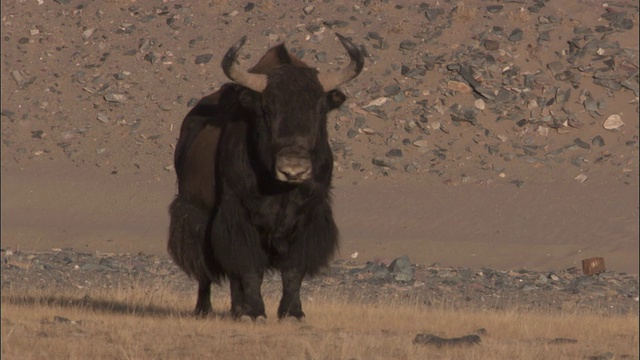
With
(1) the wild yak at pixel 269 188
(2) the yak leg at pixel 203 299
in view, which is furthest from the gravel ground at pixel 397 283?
(1) the wild yak at pixel 269 188

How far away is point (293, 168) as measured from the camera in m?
13.3

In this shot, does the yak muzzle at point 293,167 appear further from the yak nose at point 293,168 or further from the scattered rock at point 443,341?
the scattered rock at point 443,341

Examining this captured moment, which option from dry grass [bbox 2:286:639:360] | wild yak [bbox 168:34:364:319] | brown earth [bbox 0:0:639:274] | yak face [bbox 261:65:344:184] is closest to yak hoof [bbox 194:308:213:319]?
dry grass [bbox 2:286:639:360]

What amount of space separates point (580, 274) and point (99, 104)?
60.8 ft

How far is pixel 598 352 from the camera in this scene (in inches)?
501

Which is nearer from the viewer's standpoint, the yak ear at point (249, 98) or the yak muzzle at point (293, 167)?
the yak muzzle at point (293, 167)

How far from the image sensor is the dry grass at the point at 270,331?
11391 millimetres

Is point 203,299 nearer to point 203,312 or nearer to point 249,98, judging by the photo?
point 203,312

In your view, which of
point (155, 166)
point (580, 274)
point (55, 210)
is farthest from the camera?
point (155, 166)

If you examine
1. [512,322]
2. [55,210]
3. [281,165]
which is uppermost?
[281,165]

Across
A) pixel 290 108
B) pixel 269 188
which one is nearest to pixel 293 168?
pixel 290 108

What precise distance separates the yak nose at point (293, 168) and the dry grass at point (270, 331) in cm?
119

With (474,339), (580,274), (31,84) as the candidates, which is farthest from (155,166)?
(474,339)

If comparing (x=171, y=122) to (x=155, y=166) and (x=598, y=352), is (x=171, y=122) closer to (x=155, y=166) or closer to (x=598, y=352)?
(x=155, y=166)
